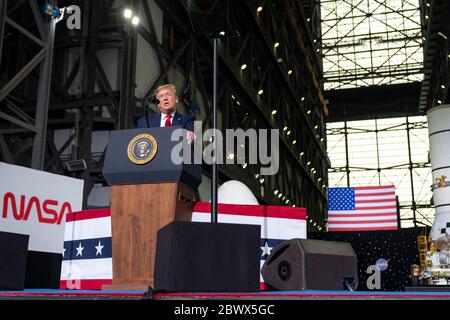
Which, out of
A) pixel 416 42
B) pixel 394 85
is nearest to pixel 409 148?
pixel 394 85

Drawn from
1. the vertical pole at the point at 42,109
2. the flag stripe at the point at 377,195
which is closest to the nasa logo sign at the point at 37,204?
the vertical pole at the point at 42,109

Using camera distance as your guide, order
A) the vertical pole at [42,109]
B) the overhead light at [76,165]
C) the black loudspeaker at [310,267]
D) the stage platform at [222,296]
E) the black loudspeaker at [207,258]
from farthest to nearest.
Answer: the overhead light at [76,165], the vertical pole at [42,109], the black loudspeaker at [310,267], the black loudspeaker at [207,258], the stage platform at [222,296]

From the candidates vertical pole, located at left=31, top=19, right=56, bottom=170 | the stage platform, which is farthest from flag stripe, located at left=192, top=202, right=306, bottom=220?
vertical pole, located at left=31, top=19, right=56, bottom=170

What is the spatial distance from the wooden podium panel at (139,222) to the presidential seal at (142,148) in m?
0.22

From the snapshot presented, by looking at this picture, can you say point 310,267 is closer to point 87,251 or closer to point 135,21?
→ point 87,251

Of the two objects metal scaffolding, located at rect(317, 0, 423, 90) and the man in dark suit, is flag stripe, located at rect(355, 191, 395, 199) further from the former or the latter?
metal scaffolding, located at rect(317, 0, 423, 90)

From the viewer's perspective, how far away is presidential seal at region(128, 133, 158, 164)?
430cm

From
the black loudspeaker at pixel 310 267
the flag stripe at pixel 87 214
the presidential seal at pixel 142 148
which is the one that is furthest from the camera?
the flag stripe at pixel 87 214

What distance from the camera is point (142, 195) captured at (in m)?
4.26

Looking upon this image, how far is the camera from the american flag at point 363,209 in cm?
1568

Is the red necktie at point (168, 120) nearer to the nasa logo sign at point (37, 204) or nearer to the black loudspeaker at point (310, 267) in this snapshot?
the black loudspeaker at point (310, 267)

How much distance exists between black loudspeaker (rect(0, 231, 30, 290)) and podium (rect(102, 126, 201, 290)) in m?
0.71

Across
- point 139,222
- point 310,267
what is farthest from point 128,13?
point 310,267
